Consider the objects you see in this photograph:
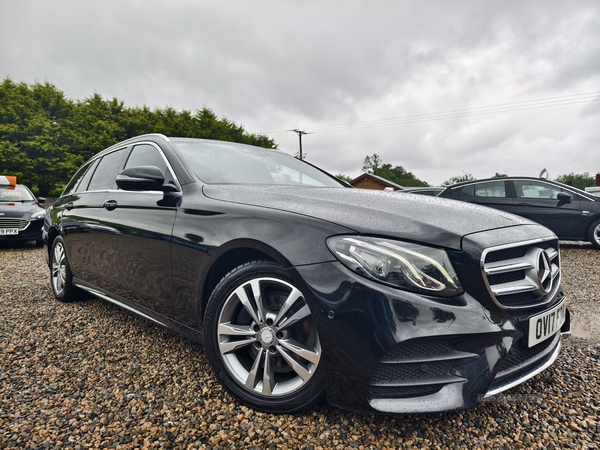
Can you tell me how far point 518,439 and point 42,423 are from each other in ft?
6.67

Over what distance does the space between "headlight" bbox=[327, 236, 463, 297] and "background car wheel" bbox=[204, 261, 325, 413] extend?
0.95ft

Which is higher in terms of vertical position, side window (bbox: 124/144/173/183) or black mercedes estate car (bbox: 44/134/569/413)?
side window (bbox: 124/144/173/183)

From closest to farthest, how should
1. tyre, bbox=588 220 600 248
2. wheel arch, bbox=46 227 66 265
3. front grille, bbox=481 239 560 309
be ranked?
front grille, bbox=481 239 560 309, wheel arch, bbox=46 227 66 265, tyre, bbox=588 220 600 248

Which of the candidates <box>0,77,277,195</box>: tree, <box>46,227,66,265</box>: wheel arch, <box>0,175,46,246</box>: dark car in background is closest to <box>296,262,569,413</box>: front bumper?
<box>46,227,66,265</box>: wheel arch

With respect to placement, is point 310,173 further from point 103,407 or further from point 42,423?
point 42,423

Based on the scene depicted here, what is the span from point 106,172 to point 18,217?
683cm

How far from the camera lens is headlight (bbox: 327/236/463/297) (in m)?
1.45

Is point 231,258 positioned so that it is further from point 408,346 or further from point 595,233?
point 595,233

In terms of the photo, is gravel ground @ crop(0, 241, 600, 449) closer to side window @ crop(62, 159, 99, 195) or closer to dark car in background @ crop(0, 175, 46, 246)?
side window @ crop(62, 159, 99, 195)

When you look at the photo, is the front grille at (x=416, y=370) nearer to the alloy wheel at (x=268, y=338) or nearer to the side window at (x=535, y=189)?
the alloy wheel at (x=268, y=338)

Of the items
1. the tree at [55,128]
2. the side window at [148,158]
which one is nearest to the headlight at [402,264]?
the side window at [148,158]

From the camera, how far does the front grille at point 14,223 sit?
27.6 feet

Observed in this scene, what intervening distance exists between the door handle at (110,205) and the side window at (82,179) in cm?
94

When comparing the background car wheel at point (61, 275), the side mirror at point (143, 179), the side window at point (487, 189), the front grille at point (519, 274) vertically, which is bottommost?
the background car wheel at point (61, 275)
